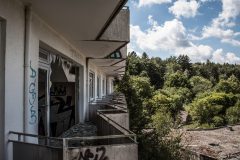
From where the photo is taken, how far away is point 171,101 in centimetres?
6900

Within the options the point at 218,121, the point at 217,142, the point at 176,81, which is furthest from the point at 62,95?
the point at 176,81

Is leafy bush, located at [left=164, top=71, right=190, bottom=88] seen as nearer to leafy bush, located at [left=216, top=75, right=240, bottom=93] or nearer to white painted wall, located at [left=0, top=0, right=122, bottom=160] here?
leafy bush, located at [left=216, top=75, right=240, bottom=93]

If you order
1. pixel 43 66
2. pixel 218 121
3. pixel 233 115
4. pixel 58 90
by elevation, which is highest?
pixel 43 66

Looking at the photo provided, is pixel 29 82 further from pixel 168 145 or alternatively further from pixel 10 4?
pixel 168 145

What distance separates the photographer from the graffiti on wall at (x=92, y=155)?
4141 millimetres

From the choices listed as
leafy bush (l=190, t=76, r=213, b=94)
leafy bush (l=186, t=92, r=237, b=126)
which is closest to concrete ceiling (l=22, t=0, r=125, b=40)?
leafy bush (l=186, t=92, r=237, b=126)

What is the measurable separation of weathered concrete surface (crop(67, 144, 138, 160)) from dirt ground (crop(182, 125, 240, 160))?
19906mm

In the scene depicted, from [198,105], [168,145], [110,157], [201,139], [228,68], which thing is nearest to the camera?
[110,157]

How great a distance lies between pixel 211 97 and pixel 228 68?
219ft

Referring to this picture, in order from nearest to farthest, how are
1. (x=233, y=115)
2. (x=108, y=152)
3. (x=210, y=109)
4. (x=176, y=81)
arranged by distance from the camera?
(x=108, y=152)
(x=233, y=115)
(x=210, y=109)
(x=176, y=81)

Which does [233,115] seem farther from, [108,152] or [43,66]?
[108,152]

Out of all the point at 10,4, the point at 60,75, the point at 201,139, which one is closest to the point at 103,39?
the point at 60,75

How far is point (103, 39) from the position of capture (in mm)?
8992

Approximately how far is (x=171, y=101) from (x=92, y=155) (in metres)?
65.7
